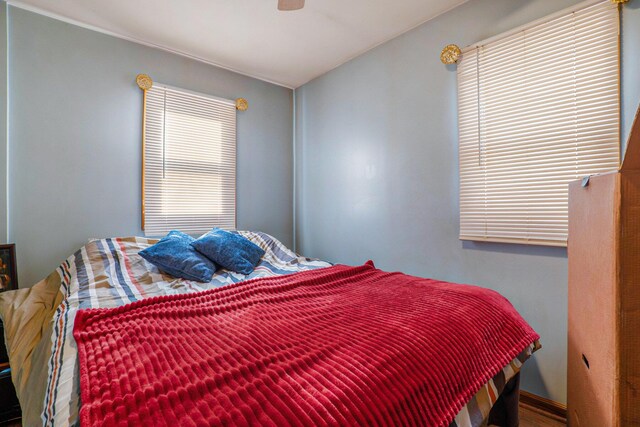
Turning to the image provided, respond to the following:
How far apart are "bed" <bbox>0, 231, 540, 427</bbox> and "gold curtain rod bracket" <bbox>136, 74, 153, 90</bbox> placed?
1338 mm

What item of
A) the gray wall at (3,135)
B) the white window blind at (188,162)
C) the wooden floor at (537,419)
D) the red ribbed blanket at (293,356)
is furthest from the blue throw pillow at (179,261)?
the wooden floor at (537,419)

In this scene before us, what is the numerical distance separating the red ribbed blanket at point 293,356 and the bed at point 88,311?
0.05 meters

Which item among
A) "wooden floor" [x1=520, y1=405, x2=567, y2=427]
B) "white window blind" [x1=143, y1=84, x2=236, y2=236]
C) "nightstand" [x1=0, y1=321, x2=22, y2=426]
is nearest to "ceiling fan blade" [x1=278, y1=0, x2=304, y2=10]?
"white window blind" [x1=143, y1=84, x2=236, y2=236]

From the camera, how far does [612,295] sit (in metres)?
0.66

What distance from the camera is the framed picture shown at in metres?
1.97

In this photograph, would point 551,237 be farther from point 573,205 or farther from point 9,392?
point 9,392

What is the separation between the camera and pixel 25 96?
7.07ft

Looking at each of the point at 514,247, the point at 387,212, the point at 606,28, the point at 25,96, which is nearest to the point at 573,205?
the point at 514,247

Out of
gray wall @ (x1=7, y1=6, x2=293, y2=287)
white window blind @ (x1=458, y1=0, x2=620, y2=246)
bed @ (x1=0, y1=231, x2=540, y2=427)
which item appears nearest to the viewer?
bed @ (x1=0, y1=231, x2=540, y2=427)

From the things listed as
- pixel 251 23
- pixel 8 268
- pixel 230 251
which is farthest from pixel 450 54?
pixel 8 268

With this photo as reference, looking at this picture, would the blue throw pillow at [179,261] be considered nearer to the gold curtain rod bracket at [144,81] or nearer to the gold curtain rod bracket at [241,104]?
the gold curtain rod bracket at [144,81]

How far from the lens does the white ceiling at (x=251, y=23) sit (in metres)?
2.18

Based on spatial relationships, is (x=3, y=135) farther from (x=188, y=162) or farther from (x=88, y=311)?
(x=88, y=311)

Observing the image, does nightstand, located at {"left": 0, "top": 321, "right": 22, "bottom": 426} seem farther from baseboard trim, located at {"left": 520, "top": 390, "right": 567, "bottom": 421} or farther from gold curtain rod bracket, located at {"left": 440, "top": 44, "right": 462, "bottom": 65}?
gold curtain rod bracket, located at {"left": 440, "top": 44, "right": 462, "bottom": 65}
